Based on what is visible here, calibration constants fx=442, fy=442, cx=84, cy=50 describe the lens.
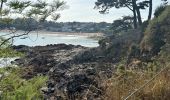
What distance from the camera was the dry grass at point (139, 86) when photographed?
7.88 meters

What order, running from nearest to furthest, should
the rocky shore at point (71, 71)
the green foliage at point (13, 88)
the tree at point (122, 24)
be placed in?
1. the green foliage at point (13, 88)
2. the rocky shore at point (71, 71)
3. the tree at point (122, 24)

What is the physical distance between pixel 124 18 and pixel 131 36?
454 inches

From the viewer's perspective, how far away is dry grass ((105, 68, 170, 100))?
7.88 meters

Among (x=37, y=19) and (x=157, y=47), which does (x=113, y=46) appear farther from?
(x=37, y=19)

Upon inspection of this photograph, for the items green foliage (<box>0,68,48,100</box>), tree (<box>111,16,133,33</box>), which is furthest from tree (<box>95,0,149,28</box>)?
green foliage (<box>0,68,48,100</box>)

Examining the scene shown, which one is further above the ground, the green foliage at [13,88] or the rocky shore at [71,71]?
the green foliage at [13,88]

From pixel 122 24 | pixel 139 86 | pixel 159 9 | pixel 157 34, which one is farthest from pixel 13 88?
pixel 122 24

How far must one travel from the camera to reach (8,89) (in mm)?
9805

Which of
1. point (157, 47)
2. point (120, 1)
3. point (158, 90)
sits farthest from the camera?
point (120, 1)

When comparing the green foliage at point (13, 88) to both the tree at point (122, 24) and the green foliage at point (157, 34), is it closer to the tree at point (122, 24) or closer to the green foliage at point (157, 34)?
the green foliage at point (157, 34)

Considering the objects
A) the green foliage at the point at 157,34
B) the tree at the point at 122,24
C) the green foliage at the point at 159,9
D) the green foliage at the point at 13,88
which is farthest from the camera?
the tree at the point at 122,24

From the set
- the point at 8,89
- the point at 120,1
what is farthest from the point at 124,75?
the point at 120,1

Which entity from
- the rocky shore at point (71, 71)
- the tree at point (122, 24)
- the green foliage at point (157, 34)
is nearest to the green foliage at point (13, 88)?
the rocky shore at point (71, 71)

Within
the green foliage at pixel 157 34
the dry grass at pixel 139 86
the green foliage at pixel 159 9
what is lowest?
the green foliage at pixel 157 34
